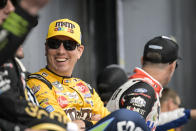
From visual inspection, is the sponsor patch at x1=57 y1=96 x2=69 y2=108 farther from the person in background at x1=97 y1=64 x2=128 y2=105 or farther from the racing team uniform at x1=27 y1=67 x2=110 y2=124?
the person in background at x1=97 y1=64 x2=128 y2=105

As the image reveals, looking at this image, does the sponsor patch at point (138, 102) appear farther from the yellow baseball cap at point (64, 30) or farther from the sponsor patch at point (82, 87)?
the yellow baseball cap at point (64, 30)

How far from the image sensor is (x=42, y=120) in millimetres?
2215

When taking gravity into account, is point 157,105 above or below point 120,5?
below

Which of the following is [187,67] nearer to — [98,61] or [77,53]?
[98,61]

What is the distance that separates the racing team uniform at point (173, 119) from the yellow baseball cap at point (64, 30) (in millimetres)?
1721

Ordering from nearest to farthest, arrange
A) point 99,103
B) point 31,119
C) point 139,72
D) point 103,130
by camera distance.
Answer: point 31,119 → point 103,130 → point 99,103 → point 139,72

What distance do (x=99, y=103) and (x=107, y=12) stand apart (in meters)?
5.47

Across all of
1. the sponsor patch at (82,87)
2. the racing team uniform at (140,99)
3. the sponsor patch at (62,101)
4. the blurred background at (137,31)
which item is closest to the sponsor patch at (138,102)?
the racing team uniform at (140,99)

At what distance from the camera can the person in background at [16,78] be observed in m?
1.92

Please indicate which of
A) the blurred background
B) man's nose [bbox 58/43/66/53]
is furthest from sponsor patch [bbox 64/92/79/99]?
the blurred background

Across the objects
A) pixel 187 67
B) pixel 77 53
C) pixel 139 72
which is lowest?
pixel 187 67

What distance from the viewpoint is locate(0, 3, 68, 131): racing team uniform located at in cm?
192

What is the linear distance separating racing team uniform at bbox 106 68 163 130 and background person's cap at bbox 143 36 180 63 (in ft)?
0.88

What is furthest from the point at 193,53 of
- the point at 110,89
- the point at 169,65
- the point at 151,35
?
the point at 169,65
